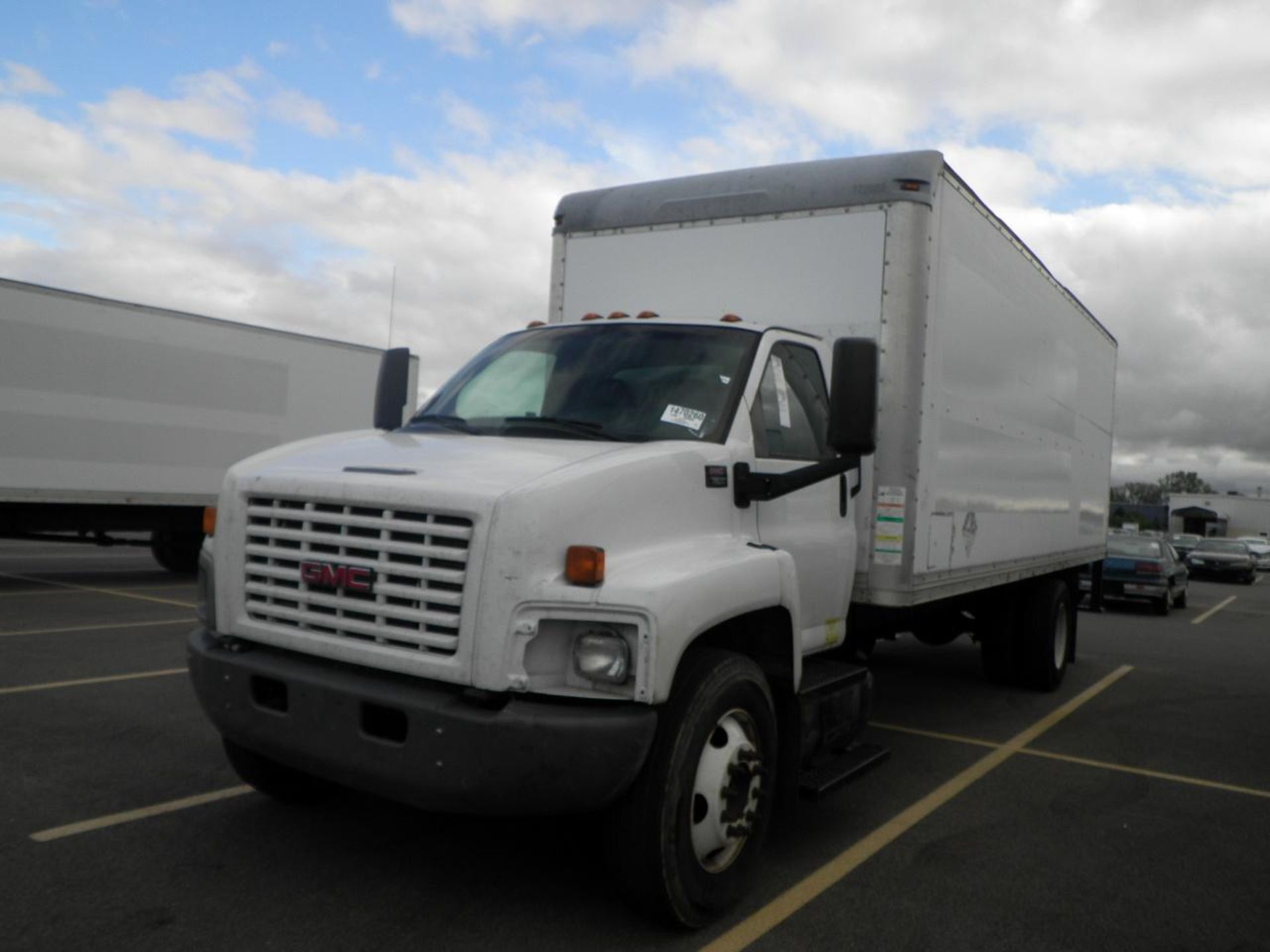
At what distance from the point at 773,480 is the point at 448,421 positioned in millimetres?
1485

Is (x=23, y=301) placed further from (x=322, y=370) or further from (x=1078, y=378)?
(x=1078, y=378)

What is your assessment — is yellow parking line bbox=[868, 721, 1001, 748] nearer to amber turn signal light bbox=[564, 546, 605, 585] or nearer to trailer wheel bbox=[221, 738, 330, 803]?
trailer wheel bbox=[221, 738, 330, 803]

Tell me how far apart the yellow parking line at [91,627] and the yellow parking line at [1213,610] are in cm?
1604

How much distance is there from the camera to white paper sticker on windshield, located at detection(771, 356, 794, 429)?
15.7 feet

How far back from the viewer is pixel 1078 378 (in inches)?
373

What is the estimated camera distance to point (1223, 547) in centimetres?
3488

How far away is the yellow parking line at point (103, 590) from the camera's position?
12.4 m

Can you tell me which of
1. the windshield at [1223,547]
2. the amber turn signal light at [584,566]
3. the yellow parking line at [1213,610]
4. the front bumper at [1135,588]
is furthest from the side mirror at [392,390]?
the windshield at [1223,547]

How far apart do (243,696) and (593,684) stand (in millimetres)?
1341

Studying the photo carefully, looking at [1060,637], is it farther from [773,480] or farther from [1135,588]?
[1135,588]

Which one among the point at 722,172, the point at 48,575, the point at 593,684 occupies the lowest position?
the point at 48,575

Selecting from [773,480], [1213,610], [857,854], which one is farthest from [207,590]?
[1213,610]

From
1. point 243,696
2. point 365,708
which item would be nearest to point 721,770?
point 365,708

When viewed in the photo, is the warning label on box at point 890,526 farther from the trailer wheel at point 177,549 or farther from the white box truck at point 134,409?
the trailer wheel at point 177,549
